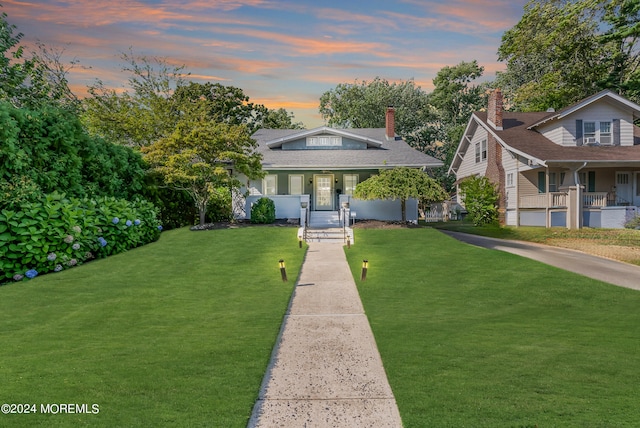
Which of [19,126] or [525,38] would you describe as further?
[525,38]

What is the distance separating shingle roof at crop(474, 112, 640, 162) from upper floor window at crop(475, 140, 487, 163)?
5.98 ft

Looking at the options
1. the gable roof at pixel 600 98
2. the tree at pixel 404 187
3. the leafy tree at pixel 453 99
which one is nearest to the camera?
the tree at pixel 404 187

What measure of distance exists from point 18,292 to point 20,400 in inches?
261

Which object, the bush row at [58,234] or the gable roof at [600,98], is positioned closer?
the bush row at [58,234]

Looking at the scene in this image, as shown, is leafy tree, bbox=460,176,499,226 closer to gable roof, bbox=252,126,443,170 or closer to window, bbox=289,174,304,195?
gable roof, bbox=252,126,443,170

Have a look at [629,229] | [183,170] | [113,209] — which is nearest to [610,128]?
[629,229]

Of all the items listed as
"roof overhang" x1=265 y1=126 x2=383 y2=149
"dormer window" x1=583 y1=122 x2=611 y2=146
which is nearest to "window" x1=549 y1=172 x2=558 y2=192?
"dormer window" x1=583 y1=122 x2=611 y2=146

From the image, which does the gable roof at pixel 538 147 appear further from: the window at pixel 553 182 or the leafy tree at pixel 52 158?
the leafy tree at pixel 52 158

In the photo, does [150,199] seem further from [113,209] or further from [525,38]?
[525,38]

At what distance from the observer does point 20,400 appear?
16.7 feet

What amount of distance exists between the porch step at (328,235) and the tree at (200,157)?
16.2ft

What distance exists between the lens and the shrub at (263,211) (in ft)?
80.6

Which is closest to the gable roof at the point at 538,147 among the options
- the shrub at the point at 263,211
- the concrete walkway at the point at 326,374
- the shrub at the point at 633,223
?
the shrub at the point at 633,223

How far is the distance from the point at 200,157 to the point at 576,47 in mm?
34548
